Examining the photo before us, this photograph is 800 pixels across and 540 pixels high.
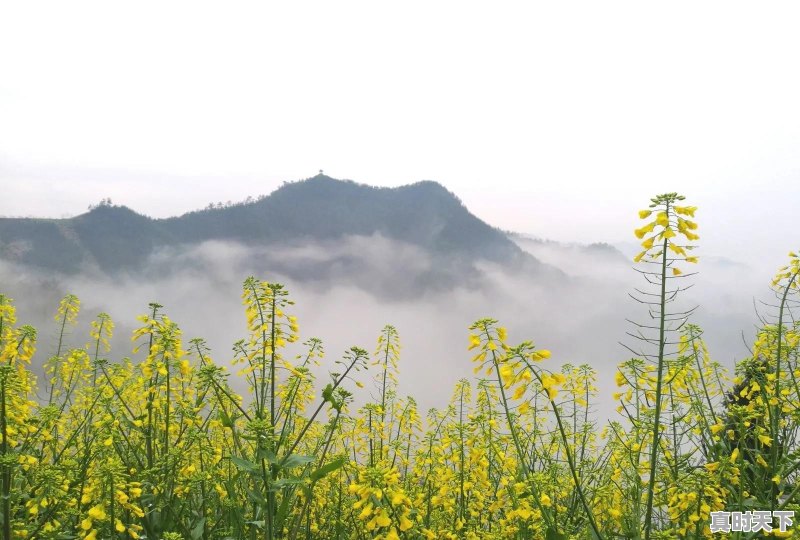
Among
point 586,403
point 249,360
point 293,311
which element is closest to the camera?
point 249,360

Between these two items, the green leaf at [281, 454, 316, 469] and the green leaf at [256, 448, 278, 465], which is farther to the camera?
the green leaf at [281, 454, 316, 469]

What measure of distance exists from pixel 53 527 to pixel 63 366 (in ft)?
21.7

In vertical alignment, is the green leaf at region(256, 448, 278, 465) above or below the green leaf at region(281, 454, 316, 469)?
above

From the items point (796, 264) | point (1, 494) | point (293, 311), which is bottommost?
point (1, 494)

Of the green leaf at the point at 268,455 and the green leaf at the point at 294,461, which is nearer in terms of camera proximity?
the green leaf at the point at 268,455

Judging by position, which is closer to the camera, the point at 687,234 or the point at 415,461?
the point at 687,234

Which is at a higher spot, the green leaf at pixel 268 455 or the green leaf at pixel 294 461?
the green leaf at pixel 268 455

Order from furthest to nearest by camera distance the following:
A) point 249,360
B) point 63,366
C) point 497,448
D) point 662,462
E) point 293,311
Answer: point 63,366
point 662,462
point 497,448
point 293,311
point 249,360

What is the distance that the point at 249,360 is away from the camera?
469 centimetres

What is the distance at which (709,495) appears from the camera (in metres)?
4.14

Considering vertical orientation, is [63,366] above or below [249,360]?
below

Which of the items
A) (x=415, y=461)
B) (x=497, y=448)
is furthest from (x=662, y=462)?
(x=415, y=461)

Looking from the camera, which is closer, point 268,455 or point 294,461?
point 268,455

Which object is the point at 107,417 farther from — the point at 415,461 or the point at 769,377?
the point at 769,377
